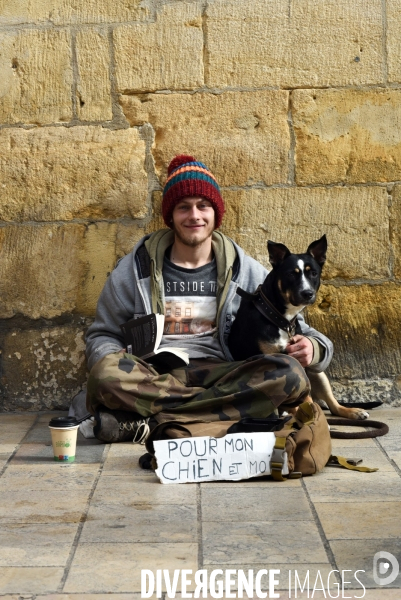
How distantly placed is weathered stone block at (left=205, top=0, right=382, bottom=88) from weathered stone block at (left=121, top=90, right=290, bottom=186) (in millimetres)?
127

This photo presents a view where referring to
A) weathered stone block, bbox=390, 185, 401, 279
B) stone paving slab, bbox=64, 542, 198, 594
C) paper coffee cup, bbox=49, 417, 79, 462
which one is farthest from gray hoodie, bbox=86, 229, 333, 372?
stone paving slab, bbox=64, 542, 198, 594

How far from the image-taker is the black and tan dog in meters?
4.47

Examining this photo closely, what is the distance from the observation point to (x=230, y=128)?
17.1ft

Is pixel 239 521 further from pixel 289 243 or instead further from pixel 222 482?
pixel 289 243

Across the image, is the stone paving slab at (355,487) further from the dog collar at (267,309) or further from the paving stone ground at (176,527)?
the dog collar at (267,309)

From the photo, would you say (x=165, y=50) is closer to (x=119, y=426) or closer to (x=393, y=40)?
(x=393, y=40)

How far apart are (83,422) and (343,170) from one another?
2.23 meters

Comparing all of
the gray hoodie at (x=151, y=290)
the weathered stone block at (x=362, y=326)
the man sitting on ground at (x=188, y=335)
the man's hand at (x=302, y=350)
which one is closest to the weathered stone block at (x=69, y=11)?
the man sitting on ground at (x=188, y=335)

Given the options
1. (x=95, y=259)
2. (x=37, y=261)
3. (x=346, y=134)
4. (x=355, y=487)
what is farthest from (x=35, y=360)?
(x=355, y=487)

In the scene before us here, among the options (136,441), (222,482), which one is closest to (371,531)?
(222,482)

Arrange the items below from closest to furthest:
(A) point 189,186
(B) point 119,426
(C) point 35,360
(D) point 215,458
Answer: (D) point 215,458, (B) point 119,426, (A) point 189,186, (C) point 35,360

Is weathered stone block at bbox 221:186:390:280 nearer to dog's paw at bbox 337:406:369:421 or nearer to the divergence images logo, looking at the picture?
dog's paw at bbox 337:406:369:421

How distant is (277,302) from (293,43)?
5.65 feet

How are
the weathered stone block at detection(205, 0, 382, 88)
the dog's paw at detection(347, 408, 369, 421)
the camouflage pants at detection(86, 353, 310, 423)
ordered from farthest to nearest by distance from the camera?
the weathered stone block at detection(205, 0, 382, 88), the dog's paw at detection(347, 408, 369, 421), the camouflage pants at detection(86, 353, 310, 423)
